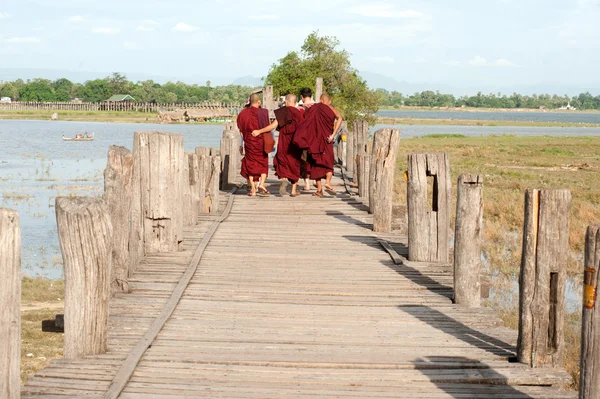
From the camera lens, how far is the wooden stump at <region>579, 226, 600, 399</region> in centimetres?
413

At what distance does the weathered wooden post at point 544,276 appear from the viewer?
543cm

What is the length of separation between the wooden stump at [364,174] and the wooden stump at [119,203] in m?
6.33

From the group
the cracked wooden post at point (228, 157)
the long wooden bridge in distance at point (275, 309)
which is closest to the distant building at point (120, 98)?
the cracked wooden post at point (228, 157)

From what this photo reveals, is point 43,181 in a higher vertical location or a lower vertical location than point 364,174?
lower

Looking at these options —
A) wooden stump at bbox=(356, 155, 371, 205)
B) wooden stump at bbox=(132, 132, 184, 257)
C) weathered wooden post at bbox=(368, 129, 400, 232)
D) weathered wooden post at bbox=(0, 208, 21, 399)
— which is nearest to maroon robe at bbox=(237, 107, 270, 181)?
wooden stump at bbox=(356, 155, 371, 205)

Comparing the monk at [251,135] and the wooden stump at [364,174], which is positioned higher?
the monk at [251,135]

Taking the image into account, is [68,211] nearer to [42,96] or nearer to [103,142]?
[103,142]

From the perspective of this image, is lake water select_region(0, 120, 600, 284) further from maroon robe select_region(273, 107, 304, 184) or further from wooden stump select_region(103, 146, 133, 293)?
wooden stump select_region(103, 146, 133, 293)

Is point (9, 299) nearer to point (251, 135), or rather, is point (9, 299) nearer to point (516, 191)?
point (251, 135)

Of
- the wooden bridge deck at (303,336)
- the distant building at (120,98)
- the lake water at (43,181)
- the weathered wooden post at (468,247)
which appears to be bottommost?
the lake water at (43,181)

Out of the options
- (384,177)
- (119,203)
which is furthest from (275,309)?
(384,177)

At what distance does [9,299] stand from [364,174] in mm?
9380

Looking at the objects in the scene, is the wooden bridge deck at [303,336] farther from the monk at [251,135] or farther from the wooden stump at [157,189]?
the monk at [251,135]

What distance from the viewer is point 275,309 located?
678cm
